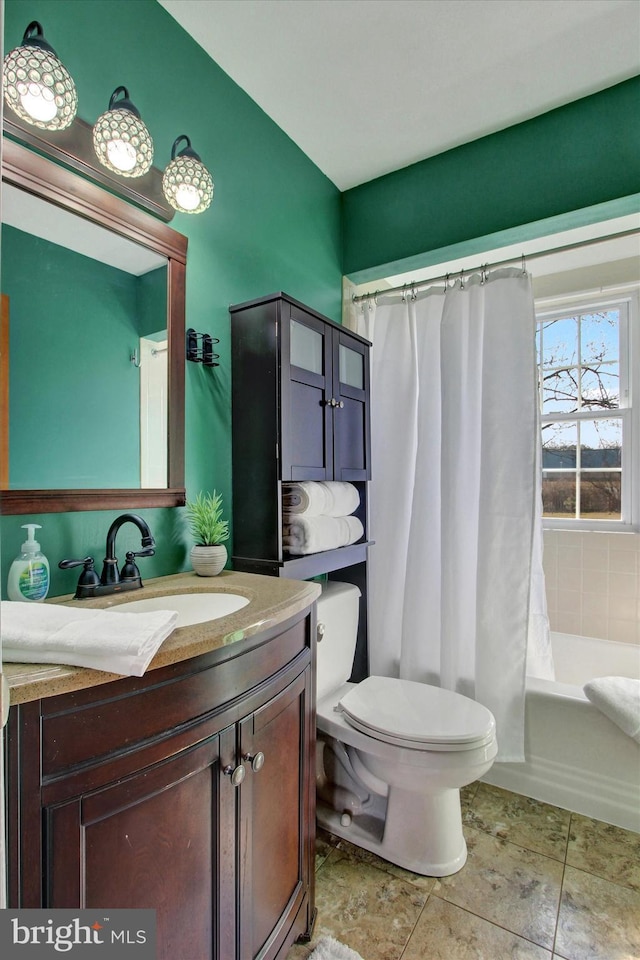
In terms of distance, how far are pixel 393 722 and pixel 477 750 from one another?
26 centimetres

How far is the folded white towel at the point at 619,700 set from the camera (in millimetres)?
1721

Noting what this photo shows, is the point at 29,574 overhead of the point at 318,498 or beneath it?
beneath

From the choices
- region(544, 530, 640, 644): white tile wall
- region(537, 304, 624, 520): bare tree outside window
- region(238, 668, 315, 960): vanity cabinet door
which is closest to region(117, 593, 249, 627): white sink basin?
region(238, 668, 315, 960): vanity cabinet door

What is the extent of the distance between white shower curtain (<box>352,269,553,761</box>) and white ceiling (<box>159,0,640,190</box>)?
66 centimetres

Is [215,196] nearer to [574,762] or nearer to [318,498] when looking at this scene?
[318,498]

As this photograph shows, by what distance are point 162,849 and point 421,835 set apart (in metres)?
1.07

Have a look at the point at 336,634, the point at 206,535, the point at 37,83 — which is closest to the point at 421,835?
the point at 336,634

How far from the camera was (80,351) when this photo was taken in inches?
49.1

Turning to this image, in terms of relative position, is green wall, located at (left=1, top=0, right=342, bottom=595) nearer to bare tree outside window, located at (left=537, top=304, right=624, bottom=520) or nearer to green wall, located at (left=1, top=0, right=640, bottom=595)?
green wall, located at (left=1, top=0, right=640, bottom=595)

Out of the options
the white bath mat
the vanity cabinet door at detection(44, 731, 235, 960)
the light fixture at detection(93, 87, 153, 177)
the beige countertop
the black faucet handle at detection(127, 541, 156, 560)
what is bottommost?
the white bath mat

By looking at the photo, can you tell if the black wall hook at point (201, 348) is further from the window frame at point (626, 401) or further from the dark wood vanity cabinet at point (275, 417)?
the window frame at point (626, 401)

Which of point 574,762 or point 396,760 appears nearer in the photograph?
point 396,760

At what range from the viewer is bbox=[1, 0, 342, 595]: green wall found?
123 centimetres

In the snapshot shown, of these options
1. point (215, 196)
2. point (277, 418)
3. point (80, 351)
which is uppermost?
point (215, 196)
